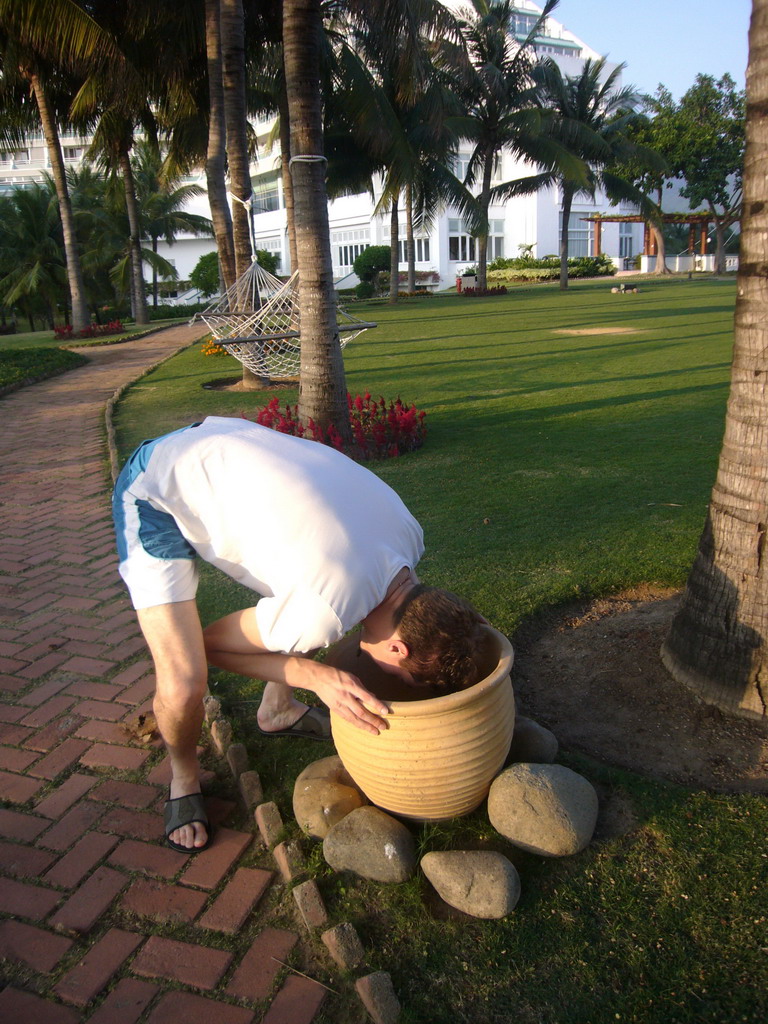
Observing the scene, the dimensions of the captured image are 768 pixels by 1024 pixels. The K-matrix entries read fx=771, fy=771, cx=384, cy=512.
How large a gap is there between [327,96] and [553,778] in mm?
19362

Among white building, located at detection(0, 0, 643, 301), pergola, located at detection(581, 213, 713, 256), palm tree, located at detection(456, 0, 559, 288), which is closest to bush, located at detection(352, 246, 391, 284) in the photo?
white building, located at detection(0, 0, 643, 301)

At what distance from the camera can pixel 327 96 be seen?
18.4 metres

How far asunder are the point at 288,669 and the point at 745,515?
67.8 inches

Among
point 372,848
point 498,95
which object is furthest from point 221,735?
point 498,95

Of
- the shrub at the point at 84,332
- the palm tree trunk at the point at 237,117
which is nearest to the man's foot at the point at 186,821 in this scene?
the palm tree trunk at the point at 237,117

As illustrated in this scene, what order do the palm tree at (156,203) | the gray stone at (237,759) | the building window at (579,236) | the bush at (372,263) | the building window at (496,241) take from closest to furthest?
1. the gray stone at (237,759)
2. the palm tree at (156,203)
3. the bush at (372,263)
4. the building window at (496,241)
5. the building window at (579,236)

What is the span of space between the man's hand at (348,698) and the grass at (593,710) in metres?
0.48

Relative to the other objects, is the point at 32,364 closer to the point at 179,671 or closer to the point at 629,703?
the point at 179,671

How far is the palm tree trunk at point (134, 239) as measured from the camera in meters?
23.9

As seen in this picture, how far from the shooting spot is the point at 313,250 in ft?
21.7

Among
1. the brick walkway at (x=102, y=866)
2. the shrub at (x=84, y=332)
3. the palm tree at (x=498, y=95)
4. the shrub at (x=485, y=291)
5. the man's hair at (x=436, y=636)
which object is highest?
the palm tree at (x=498, y=95)

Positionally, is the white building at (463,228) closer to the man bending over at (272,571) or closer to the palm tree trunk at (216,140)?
the palm tree trunk at (216,140)

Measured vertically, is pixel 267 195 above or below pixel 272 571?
above

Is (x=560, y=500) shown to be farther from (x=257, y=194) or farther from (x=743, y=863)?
(x=257, y=194)
